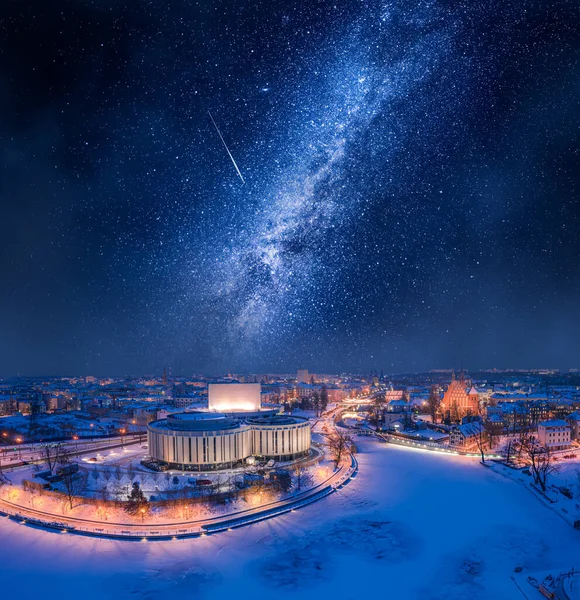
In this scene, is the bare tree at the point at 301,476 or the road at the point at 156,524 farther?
the bare tree at the point at 301,476

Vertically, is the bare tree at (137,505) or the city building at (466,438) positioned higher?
the bare tree at (137,505)

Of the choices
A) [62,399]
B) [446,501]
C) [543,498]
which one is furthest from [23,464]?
[62,399]

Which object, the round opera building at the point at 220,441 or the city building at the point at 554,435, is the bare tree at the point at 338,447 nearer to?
the round opera building at the point at 220,441

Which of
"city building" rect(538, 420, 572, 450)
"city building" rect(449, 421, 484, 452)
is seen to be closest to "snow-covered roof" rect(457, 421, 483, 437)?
"city building" rect(449, 421, 484, 452)

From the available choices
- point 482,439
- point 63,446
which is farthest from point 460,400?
point 63,446

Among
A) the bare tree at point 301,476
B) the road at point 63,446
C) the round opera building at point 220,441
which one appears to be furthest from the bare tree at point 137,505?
the road at point 63,446

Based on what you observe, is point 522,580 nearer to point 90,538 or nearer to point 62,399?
point 90,538

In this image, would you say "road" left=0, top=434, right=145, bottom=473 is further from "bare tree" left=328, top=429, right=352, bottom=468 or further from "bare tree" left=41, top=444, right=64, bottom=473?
"bare tree" left=328, top=429, right=352, bottom=468
